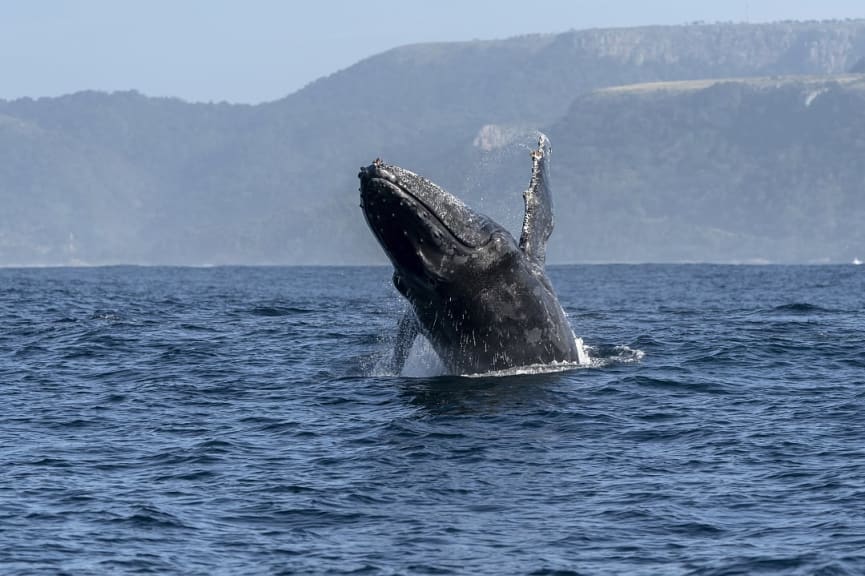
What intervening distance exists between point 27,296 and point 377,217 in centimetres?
3877

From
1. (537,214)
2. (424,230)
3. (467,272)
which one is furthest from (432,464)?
(537,214)

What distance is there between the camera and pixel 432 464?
50.5ft

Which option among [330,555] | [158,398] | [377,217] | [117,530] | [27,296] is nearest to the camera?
[330,555]

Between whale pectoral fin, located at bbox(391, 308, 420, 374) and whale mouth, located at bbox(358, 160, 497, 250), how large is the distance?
2.19 m

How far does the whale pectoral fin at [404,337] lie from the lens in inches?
800

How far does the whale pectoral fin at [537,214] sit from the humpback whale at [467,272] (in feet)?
0.05

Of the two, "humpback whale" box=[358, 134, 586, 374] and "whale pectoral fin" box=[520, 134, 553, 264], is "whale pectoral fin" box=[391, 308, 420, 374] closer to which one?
"humpback whale" box=[358, 134, 586, 374]

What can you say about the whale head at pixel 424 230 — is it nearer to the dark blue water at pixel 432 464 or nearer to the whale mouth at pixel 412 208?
the whale mouth at pixel 412 208

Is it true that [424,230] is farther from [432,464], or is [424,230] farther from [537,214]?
[432,464]

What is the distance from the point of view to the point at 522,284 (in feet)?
62.5

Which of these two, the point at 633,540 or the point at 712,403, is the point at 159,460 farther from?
the point at 712,403

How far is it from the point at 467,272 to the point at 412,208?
1.49m

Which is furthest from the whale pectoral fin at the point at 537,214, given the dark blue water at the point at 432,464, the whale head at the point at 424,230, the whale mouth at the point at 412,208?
the dark blue water at the point at 432,464

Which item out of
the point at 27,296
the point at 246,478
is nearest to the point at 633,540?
the point at 246,478
